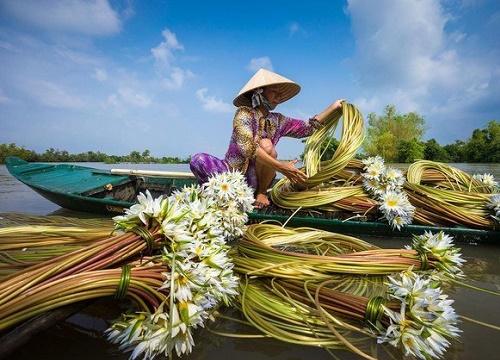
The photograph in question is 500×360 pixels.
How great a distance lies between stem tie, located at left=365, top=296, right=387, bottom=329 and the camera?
1.17 metres

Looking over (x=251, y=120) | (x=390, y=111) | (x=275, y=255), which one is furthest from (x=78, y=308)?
(x=390, y=111)

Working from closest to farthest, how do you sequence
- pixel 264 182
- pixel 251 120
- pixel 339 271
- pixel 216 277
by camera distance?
1. pixel 216 277
2. pixel 339 271
3. pixel 251 120
4. pixel 264 182

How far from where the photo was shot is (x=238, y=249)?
205 cm

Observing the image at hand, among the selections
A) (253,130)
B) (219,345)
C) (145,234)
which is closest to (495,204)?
(253,130)

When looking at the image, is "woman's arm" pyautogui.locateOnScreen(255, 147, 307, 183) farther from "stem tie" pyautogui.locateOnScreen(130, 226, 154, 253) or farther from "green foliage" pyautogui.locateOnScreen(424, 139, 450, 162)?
"green foliage" pyautogui.locateOnScreen(424, 139, 450, 162)

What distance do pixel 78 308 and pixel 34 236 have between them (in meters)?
0.45

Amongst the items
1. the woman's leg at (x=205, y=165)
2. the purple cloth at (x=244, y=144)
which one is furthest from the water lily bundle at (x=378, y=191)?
the woman's leg at (x=205, y=165)

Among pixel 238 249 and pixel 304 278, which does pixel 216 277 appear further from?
pixel 238 249

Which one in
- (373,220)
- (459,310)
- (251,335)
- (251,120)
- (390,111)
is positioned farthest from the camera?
(390,111)

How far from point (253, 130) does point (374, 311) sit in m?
2.63

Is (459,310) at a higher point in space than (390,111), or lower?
lower

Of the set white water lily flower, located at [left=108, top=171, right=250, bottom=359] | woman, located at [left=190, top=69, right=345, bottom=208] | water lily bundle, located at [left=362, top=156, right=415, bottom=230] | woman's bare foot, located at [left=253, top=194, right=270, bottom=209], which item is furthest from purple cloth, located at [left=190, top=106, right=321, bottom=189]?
white water lily flower, located at [left=108, top=171, right=250, bottom=359]

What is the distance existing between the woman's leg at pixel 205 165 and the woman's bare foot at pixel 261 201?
0.62m

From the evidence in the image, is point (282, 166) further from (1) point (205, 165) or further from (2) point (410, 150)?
(2) point (410, 150)
